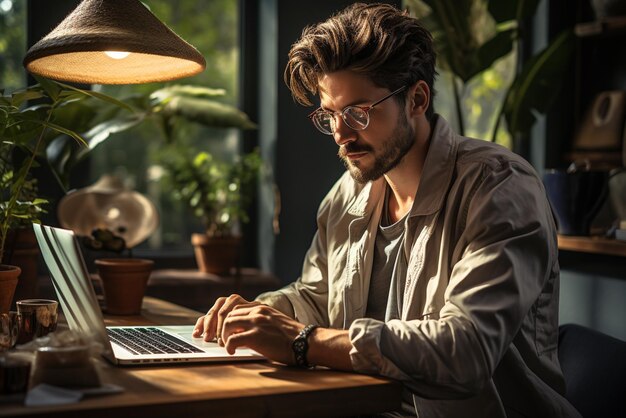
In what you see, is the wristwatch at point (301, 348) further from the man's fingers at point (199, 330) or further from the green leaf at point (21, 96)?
the green leaf at point (21, 96)

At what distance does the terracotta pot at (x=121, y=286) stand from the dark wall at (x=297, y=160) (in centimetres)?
116

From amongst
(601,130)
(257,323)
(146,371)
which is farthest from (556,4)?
(146,371)

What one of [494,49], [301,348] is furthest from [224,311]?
[494,49]

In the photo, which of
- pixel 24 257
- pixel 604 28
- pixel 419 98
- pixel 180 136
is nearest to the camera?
pixel 419 98

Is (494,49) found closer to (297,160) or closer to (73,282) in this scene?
(297,160)

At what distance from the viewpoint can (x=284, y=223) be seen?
345 cm

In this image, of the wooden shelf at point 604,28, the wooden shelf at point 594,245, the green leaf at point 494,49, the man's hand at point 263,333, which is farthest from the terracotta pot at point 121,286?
the wooden shelf at point 604,28

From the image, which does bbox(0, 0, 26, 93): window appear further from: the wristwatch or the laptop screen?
the wristwatch

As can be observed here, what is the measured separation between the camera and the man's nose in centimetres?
202

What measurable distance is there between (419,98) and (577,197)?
0.94 m

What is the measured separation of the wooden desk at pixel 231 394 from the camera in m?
1.31

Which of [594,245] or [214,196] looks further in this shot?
[214,196]

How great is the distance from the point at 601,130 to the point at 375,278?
141 centimetres

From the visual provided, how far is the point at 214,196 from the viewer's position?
10.9 ft
